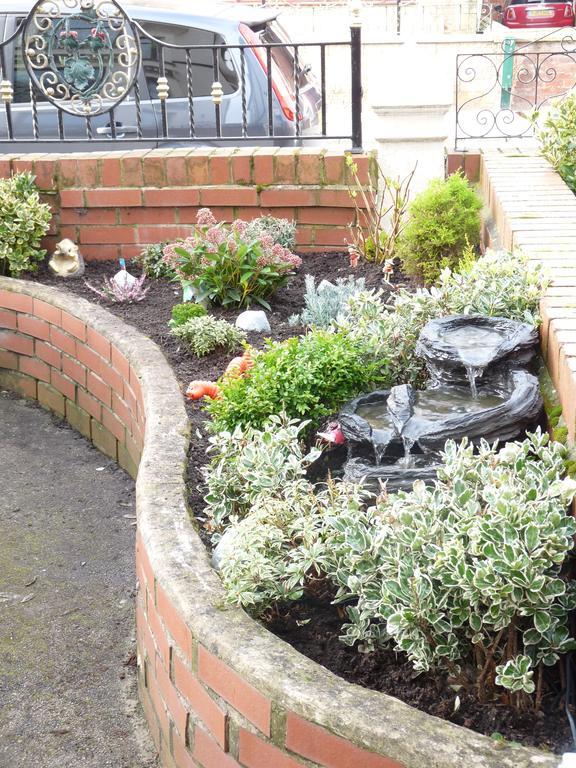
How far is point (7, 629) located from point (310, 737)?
1790mm

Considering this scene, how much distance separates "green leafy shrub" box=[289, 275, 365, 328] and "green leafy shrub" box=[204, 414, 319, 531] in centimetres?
135

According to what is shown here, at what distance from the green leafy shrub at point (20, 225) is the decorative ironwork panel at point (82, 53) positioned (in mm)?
678

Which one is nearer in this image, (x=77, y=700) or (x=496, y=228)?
(x=77, y=700)

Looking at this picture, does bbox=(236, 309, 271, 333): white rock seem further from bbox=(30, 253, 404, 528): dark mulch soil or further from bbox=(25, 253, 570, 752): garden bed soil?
bbox=(25, 253, 570, 752): garden bed soil

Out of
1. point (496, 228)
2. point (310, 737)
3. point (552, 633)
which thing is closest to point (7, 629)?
point (310, 737)

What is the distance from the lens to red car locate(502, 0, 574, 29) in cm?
2002

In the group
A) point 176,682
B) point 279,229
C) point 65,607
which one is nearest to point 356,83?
point 279,229

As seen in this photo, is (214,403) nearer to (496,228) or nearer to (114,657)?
(114,657)

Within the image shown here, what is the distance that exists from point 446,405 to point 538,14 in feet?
62.4

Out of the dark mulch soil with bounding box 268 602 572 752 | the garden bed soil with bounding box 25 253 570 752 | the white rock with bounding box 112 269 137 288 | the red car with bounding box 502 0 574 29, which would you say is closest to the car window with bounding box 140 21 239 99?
the white rock with bounding box 112 269 137 288

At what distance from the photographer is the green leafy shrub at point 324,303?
4.46 meters

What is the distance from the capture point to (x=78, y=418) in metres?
5.08

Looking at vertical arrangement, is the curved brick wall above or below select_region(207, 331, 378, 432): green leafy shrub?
below

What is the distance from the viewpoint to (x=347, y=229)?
5.67m
